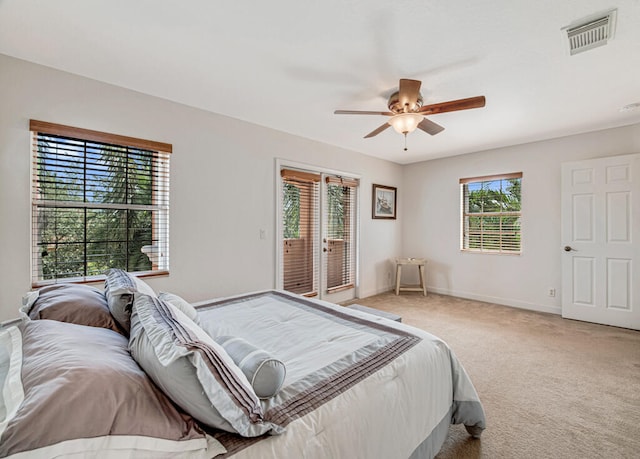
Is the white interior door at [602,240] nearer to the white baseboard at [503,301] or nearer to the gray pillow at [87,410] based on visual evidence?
the white baseboard at [503,301]

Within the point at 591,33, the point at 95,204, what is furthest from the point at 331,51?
the point at 95,204

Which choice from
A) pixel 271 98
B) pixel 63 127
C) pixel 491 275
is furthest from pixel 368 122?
pixel 491 275

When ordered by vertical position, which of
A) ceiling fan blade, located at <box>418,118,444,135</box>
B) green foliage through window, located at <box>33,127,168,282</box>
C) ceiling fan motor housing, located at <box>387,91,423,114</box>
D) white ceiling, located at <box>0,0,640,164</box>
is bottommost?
green foliage through window, located at <box>33,127,168,282</box>

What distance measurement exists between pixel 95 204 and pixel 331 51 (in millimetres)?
2268

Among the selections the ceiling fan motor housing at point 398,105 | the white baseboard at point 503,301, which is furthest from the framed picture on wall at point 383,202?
the ceiling fan motor housing at point 398,105

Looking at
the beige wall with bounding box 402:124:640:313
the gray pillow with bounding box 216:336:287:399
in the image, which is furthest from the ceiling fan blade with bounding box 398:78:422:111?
the beige wall with bounding box 402:124:640:313

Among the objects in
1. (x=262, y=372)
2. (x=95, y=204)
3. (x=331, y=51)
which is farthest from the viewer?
(x=95, y=204)

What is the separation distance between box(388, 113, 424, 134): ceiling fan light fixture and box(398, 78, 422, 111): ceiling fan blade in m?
0.07

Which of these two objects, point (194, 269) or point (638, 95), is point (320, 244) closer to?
point (194, 269)

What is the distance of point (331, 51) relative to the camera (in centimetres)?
207

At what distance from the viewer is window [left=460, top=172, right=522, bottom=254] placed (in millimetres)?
4500

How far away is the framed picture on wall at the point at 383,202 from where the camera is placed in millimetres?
5145

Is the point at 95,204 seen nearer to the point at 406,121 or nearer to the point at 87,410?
the point at 87,410

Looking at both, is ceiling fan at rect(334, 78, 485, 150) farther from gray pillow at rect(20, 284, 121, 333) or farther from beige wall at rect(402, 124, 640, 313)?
beige wall at rect(402, 124, 640, 313)
